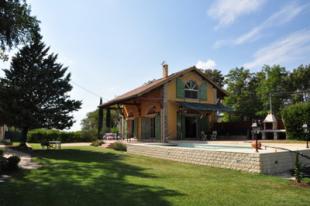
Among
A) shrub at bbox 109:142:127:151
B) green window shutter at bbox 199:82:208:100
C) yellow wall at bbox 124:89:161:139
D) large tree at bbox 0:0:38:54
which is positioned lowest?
shrub at bbox 109:142:127:151

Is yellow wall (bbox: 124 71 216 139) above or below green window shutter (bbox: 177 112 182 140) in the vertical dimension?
above

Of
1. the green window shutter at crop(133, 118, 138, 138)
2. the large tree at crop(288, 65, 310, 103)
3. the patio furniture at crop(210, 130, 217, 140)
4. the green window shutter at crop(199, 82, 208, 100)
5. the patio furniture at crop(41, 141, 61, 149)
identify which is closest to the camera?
the patio furniture at crop(41, 141, 61, 149)

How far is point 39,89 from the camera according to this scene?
2080 cm

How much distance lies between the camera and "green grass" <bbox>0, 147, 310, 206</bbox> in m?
6.58

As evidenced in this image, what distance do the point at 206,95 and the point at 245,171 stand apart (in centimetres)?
1667

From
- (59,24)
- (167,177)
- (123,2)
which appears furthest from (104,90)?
(167,177)

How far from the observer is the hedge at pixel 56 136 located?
119 ft

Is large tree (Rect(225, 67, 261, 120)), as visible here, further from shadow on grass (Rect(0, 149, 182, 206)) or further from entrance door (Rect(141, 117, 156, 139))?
shadow on grass (Rect(0, 149, 182, 206))

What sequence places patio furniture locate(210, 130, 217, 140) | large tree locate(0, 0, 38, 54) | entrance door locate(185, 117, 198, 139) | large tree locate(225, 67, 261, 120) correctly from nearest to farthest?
large tree locate(0, 0, 38, 54), patio furniture locate(210, 130, 217, 140), entrance door locate(185, 117, 198, 139), large tree locate(225, 67, 261, 120)

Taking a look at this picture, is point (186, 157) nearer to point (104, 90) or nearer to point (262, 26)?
point (262, 26)

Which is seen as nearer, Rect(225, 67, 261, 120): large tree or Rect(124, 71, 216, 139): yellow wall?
Rect(124, 71, 216, 139): yellow wall

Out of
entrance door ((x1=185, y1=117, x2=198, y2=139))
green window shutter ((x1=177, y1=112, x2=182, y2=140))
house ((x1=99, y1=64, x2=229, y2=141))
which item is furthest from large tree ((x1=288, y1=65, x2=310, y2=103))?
green window shutter ((x1=177, y1=112, x2=182, y2=140))

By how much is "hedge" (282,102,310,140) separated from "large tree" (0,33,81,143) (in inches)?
679

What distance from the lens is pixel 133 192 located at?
736cm
